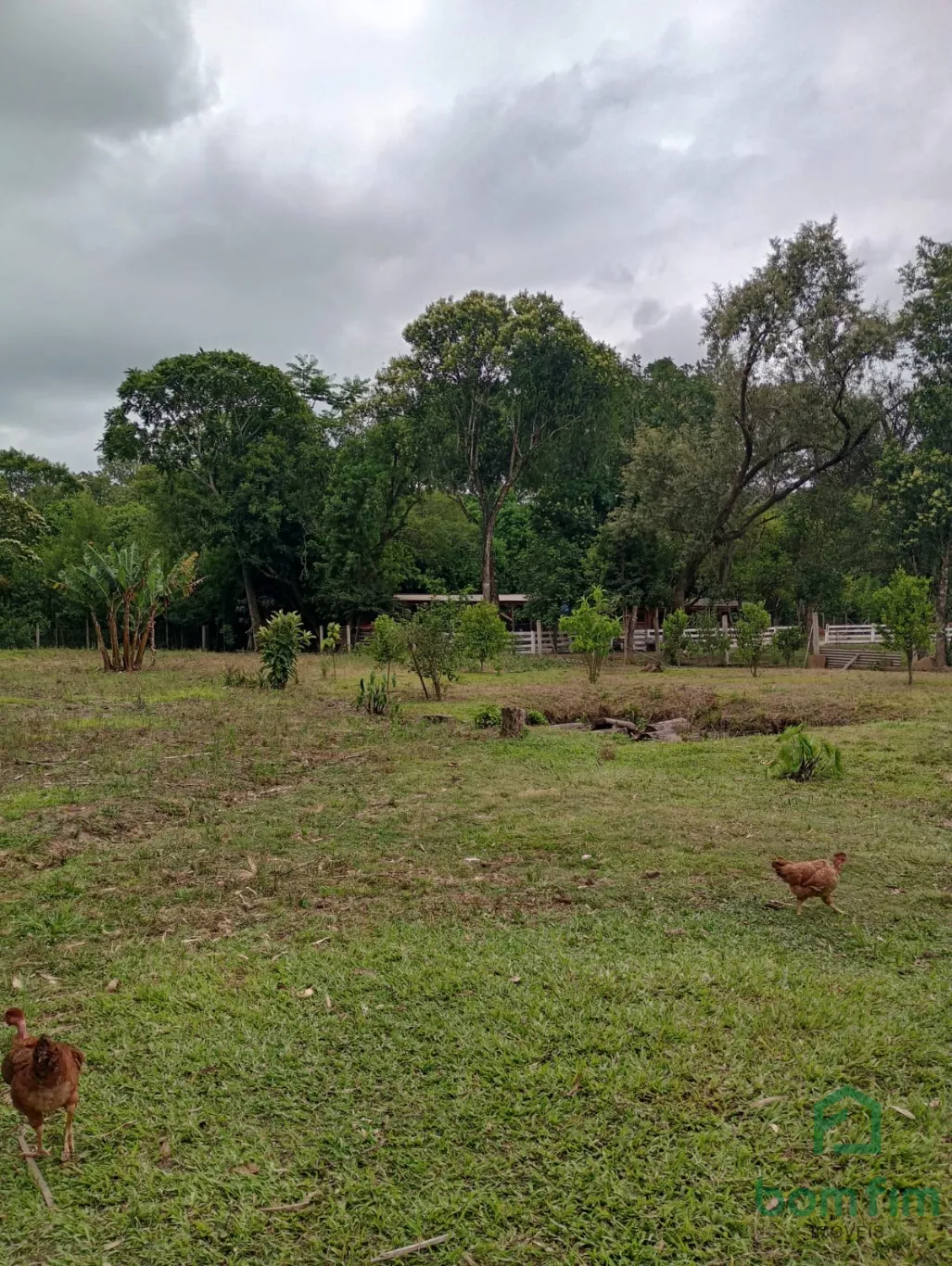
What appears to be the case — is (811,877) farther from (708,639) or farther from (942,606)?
(942,606)

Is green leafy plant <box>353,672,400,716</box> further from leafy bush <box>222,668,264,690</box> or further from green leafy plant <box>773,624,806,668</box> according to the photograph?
green leafy plant <box>773,624,806,668</box>

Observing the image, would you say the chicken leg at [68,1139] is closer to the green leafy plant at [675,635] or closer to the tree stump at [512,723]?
the tree stump at [512,723]

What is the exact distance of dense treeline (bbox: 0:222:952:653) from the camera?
22047 millimetres

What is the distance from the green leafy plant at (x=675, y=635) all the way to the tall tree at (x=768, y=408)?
2749mm

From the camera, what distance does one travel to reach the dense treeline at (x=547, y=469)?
2205cm

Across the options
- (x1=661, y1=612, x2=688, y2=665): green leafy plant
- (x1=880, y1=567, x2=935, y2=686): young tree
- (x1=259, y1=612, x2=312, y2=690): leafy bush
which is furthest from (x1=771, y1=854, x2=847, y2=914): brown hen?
(x1=661, y1=612, x2=688, y2=665): green leafy plant

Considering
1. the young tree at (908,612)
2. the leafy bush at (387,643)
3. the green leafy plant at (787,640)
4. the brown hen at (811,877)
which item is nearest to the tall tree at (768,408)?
the green leafy plant at (787,640)

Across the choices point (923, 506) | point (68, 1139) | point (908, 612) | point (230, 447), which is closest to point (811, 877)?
point (68, 1139)

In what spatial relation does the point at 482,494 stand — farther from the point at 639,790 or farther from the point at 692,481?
the point at 639,790

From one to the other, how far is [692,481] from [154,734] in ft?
62.2

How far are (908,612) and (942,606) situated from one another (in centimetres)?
779

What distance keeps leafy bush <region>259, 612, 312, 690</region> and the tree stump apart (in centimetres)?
612

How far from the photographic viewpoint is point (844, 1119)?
2.45 meters

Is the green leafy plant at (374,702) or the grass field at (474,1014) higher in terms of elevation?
the green leafy plant at (374,702)
